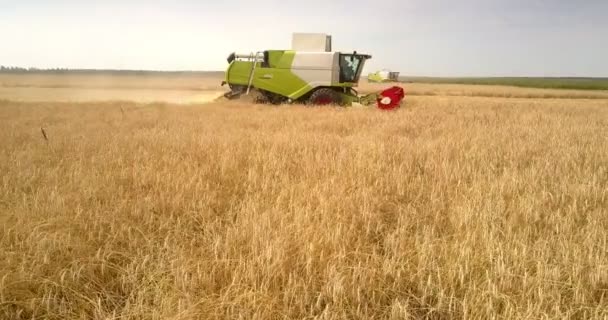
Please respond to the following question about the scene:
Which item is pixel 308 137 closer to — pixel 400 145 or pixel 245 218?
pixel 400 145

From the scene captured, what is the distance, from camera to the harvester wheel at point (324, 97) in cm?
1648

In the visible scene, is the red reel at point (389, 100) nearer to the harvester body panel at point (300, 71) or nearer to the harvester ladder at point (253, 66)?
the harvester body panel at point (300, 71)

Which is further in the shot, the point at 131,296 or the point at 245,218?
the point at 245,218

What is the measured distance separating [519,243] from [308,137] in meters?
4.95

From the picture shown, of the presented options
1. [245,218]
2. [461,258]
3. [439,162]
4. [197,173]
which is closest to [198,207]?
[245,218]

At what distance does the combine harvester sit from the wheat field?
11.4 m

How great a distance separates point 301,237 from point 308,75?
48.5ft

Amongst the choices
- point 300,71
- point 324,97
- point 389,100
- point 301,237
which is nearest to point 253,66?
point 300,71

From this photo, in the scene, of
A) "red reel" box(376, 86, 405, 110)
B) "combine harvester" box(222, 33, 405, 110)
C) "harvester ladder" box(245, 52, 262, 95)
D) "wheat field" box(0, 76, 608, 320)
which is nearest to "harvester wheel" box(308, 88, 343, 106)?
"combine harvester" box(222, 33, 405, 110)

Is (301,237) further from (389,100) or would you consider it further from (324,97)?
(324,97)

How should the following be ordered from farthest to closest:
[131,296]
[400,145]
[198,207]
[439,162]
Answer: [400,145], [439,162], [198,207], [131,296]

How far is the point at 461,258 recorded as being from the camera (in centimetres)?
234

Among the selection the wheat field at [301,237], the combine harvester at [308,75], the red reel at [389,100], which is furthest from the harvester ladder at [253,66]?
the wheat field at [301,237]

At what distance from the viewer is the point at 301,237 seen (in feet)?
8.43
